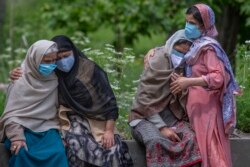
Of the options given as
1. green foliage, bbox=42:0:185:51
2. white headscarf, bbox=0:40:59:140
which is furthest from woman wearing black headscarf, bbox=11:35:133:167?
green foliage, bbox=42:0:185:51

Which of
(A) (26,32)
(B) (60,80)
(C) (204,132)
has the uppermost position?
(B) (60,80)

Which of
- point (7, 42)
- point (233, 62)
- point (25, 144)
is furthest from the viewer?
point (7, 42)

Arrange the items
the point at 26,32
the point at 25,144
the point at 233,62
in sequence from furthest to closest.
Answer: the point at 26,32, the point at 233,62, the point at 25,144

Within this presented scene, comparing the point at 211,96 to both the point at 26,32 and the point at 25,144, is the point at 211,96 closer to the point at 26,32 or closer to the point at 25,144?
the point at 25,144

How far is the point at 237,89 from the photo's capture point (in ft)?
23.7

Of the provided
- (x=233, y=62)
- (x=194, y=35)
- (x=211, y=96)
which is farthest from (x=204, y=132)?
(x=233, y=62)

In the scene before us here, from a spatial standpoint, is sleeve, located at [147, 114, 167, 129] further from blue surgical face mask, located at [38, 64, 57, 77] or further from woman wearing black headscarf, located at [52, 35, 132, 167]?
blue surgical face mask, located at [38, 64, 57, 77]

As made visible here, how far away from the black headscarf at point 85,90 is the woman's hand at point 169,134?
38 cm

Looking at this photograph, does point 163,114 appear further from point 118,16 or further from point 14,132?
point 118,16

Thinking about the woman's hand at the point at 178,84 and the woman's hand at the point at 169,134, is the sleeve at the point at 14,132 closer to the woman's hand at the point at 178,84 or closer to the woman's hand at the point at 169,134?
the woman's hand at the point at 169,134

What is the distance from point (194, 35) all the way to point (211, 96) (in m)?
0.48

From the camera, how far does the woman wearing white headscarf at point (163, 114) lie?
7125 millimetres

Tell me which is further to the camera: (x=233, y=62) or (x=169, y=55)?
(x=233, y=62)

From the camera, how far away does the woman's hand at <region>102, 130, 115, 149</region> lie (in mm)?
7145
